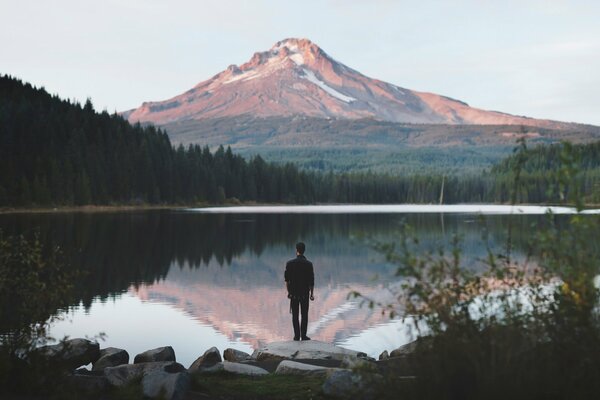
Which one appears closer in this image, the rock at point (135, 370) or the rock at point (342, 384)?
the rock at point (342, 384)

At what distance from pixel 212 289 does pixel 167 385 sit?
80.2 feet

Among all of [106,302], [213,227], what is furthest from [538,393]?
[213,227]

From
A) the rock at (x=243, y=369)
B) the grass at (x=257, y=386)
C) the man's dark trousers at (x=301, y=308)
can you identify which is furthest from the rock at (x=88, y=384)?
the man's dark trousers at (x=301, y=308)

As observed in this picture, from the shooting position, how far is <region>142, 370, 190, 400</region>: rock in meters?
12.6

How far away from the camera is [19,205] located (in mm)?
106750

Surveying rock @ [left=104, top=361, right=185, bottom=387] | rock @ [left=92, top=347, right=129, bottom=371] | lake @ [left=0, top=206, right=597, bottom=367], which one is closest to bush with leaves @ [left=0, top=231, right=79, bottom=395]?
lake @ [left=0, top=206, right=597, bottom=367]

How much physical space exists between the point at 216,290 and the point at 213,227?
4440 cm

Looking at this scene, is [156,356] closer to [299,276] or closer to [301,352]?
[301,352]

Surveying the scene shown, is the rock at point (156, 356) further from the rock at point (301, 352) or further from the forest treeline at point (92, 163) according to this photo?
the forest treeline at point (92, 163)

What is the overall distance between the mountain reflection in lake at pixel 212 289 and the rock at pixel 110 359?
204cm

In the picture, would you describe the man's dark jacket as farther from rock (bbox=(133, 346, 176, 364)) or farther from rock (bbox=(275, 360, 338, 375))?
rock (bbox=(275, 360, 338, 375))

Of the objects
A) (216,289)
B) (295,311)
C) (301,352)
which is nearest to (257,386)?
(301,352)

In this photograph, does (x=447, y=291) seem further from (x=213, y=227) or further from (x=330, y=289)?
(x=213, y=227)

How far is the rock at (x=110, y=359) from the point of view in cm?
1847
